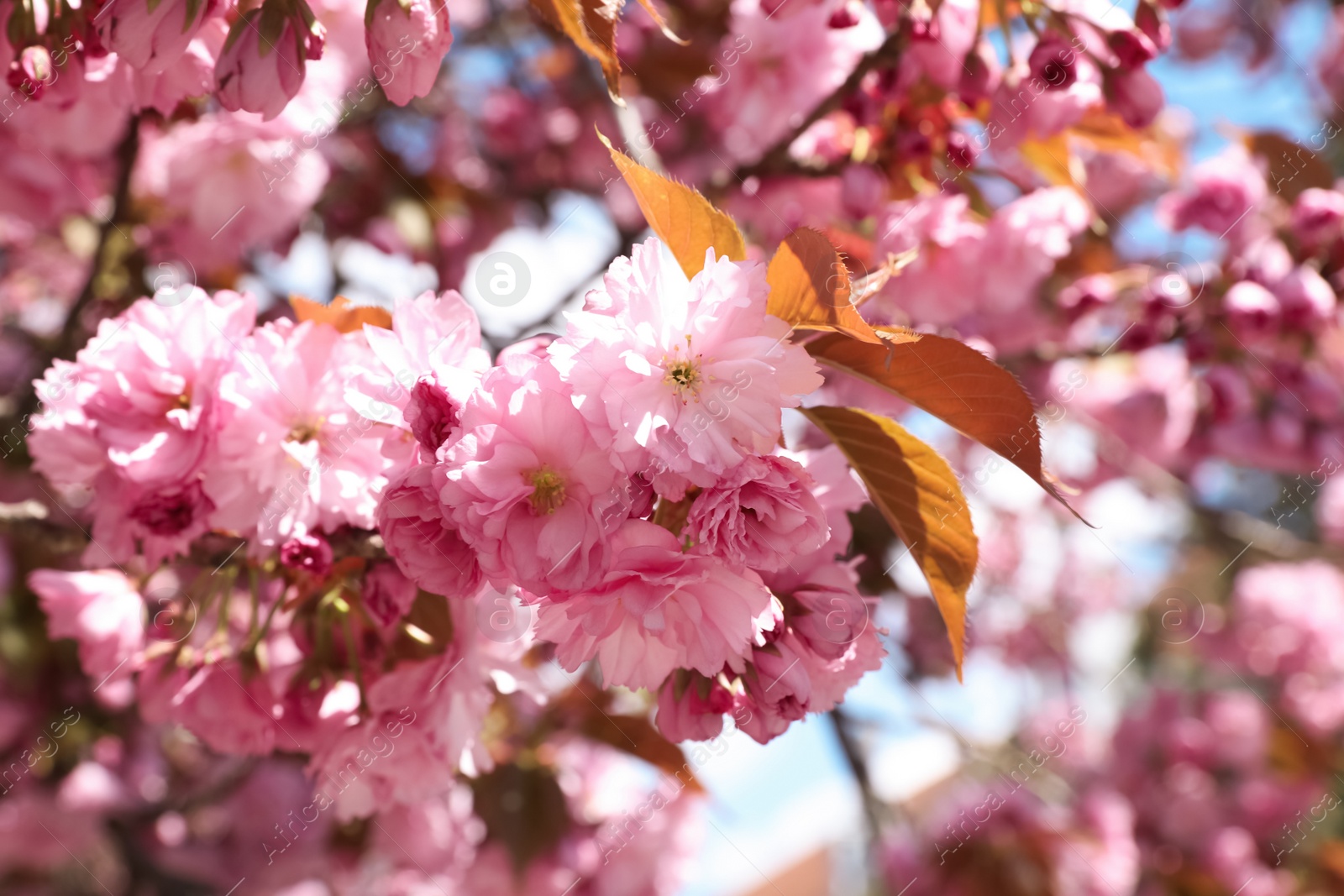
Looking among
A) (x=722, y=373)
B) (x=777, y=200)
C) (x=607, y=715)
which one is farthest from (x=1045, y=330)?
(x=722, y=373)

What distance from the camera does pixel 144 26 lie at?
84 cm

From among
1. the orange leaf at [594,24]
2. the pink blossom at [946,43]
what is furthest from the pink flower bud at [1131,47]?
the orange leaf at [594,24]

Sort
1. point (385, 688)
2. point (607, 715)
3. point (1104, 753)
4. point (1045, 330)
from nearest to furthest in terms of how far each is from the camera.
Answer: point (385, 688) → point (607, 715) → point (1045, 330) → point (1104, 753)

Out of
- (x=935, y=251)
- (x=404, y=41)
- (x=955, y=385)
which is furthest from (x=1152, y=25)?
(x=404, y=41)

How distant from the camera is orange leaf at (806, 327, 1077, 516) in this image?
759 mm

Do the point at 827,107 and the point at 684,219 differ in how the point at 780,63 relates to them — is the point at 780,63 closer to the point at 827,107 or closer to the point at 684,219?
the point at 827,107

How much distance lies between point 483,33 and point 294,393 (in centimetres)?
203

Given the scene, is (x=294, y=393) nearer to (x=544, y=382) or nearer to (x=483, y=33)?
(x=544, y=382)

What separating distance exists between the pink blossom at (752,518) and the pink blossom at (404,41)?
0.48 m

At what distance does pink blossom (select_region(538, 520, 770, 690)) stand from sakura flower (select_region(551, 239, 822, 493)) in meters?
0.05

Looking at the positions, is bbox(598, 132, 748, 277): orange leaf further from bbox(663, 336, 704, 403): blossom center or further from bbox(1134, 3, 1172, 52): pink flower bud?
bbox(1134, 3, 1172, 52): pink flower bud

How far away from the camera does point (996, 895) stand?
102 inches

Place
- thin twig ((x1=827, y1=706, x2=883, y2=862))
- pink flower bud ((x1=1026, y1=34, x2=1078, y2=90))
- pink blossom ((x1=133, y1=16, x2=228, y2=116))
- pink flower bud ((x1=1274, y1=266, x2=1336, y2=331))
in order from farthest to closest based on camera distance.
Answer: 1. thin twig ((x1=827, y1=706, x2=883, y2=862))
2. pink flower bud ((x1=1274, y1=266, x2=1336, y2=331))
3. pink flower bud ((x1=1026, y1=34, x2=1078, y2=90))
4. pink blossom ((x1=133, y1=16, x2=228, y2=116))

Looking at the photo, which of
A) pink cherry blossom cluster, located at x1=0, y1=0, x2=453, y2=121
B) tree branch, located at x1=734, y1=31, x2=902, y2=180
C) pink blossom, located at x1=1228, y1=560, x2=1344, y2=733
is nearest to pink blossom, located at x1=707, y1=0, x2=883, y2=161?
tree branch, located at x1=734, y1=31, x2=902, y2=180
